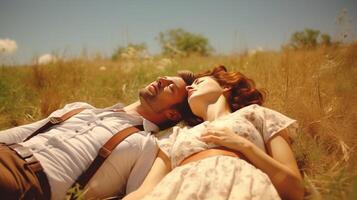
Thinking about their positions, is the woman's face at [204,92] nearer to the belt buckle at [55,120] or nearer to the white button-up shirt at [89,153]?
the white button-up shirt at [89,153]

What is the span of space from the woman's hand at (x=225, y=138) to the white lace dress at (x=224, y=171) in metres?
0.09

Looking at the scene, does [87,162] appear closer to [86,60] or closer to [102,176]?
[102,176]

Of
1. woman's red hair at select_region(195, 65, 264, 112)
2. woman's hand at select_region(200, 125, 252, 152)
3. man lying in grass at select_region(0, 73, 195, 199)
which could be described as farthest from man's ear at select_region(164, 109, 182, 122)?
woman's hand at select_region(200, 125, 252, 152)

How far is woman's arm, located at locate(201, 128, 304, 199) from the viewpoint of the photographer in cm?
207

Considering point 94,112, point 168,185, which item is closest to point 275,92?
point 94,112

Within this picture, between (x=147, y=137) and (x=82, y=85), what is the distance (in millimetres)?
3203

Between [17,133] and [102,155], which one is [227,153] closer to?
[102,155]

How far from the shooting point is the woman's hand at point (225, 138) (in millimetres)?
2188

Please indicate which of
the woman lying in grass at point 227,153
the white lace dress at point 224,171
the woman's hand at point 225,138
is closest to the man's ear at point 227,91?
the woman lying in grass at point 227,153

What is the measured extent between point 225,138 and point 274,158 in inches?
13.5

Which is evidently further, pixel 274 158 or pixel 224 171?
pixel 274 158

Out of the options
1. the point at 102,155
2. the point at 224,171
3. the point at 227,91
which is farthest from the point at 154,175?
the point at 227,91

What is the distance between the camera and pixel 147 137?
2.79 m

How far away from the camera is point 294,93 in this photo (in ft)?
11.1
